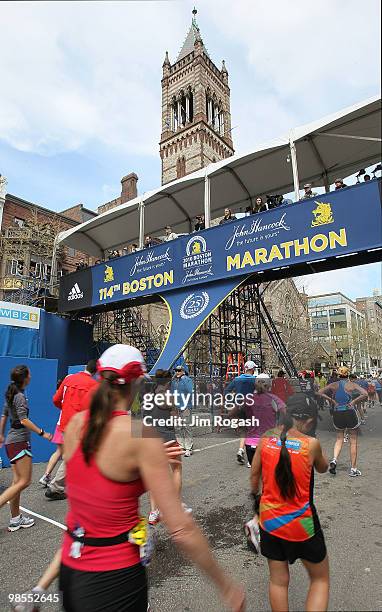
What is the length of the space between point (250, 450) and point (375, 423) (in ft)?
37.1

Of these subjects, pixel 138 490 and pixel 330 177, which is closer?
pixel 138 490

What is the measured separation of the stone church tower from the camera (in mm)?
46469

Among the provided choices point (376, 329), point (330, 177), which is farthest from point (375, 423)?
point (376, 329)

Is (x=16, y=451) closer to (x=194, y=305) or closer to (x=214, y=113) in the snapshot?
(x=194, y=305)

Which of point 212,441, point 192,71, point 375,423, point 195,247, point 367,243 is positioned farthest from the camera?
point 192,71

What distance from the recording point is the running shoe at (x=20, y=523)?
4.27m

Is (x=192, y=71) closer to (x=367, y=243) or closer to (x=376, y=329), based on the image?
(x=376, y=329)

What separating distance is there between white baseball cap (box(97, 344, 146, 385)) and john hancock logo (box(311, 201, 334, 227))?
8296 mm

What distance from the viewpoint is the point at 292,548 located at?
217 cm

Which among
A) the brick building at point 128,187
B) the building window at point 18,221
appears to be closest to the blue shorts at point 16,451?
the building window at point 18,221

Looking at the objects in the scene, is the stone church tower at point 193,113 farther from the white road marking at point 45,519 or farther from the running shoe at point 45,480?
the white road marking at point 45,519

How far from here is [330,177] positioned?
987cm

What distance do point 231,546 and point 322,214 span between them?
758 cm

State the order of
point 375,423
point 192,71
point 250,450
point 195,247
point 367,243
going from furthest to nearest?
point 192,71
point 375,423
point 195,247
point 367,243
point 250,450
